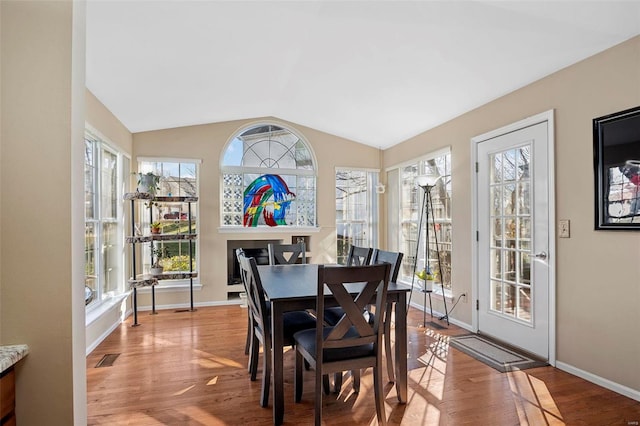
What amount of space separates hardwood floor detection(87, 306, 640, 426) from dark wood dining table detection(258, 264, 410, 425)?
172 mm

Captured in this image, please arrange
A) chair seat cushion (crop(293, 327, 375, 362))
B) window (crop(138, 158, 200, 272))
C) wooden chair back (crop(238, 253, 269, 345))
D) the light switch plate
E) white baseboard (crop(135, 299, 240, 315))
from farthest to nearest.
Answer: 1. window (crop(138, 158, 200, 272))
2. white baseboard (crop(135, 299, 240, 315))
3. the light switch plate
4. wooden chair back (crop(238, 253, 269, 345))
5. chair seat cushion (crop(293, 327, 375, 362))

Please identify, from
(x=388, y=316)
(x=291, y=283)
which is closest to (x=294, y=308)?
(x=291, y=283)

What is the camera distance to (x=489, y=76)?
10.3ft

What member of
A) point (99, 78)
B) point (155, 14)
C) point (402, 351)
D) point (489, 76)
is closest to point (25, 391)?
point (402, 351)

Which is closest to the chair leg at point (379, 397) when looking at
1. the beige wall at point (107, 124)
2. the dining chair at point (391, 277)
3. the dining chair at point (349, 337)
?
the dining chair at point (349, 337)

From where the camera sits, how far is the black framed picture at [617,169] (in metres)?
2.35

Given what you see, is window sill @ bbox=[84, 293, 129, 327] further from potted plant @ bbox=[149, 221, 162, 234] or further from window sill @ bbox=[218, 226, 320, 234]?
window sill @ bbox=[218, 226, 320, 234]

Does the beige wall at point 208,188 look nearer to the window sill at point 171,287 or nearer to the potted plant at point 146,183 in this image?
the window sill at point 171,287

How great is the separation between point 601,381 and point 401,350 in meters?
1.55

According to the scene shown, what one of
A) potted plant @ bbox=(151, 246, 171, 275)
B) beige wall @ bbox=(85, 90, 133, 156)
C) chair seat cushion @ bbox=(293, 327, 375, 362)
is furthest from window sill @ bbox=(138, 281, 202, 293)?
chair seat cushion @ bbox=(293, 327, 375, 362)

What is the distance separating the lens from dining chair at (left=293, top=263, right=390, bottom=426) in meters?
1.95

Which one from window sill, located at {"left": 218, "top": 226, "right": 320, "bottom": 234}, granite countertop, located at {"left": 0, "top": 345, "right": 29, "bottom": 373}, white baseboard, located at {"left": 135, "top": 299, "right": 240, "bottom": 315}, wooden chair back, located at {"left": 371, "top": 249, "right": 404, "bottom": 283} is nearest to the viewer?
granite countertop, located at {"left": 0, "top": 345, "right": 29, "bottom": 373}

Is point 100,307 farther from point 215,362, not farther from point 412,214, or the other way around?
point 412,214

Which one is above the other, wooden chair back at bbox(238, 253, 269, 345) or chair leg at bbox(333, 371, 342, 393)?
wooden chair back at bbox(238, 253, 269, 345)
